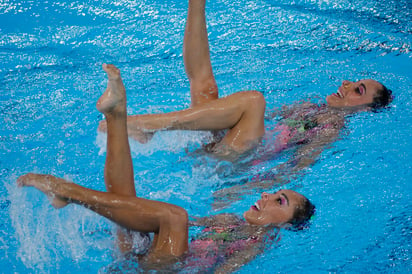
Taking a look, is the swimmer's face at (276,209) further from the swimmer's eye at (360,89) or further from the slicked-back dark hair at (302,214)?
the swimmer's eye at (360,89)

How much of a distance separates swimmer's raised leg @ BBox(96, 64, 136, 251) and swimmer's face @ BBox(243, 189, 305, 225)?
66 centimetres

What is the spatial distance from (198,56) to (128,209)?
1199 mm

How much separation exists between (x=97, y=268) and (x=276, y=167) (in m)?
1.20

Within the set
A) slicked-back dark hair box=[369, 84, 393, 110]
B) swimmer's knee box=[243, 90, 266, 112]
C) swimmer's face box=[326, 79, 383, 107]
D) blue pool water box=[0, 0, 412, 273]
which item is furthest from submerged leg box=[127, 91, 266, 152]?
slicked-back dark hair box=[369, 84, 393, 110]

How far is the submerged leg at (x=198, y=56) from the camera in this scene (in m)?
3.20

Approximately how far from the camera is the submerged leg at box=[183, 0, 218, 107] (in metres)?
3.20

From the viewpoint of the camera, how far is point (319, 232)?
2912 mm

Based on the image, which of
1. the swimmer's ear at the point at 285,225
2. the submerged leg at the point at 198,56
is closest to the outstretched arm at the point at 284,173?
the swimmer's ear at the point at 285,225

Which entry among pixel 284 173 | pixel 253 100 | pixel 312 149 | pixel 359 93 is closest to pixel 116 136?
pixel 253 100

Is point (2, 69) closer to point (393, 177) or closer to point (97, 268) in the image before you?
point (97, 268)

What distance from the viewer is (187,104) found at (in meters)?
4.00

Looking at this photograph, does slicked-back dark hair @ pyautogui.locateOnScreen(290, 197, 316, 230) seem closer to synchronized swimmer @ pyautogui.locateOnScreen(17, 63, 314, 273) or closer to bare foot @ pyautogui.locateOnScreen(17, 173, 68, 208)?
synchronized swimmer @ pyautogui.locateOnScreen(17, 63, 314, 273)

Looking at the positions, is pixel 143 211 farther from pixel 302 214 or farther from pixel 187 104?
pixel 187 104

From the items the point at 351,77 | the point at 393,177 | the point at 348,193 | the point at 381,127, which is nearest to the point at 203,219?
the point at 348,193
